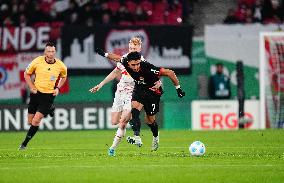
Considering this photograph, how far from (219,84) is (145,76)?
37.6 ft

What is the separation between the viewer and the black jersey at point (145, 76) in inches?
627

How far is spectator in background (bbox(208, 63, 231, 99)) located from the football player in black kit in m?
9.91

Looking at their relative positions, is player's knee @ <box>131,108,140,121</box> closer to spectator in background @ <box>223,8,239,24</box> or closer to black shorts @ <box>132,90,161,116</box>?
black shorts @ <box>132,90,161,116</box>

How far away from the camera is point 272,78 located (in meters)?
27.4

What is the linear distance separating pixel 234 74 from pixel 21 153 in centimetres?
1238

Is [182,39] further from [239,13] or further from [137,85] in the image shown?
[137,85]

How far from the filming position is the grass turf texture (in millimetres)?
11812

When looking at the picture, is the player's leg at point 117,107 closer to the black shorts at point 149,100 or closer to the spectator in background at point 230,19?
the black shorts at point 149,100

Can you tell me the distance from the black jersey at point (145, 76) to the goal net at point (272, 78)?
1042 centimetres

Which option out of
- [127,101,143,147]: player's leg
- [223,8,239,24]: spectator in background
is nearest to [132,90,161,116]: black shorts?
[127,101,143,147]: player's leg

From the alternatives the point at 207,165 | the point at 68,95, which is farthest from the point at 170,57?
the point at 207,165

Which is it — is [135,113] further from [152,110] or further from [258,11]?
[258,11]

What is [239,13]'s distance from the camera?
100 ft

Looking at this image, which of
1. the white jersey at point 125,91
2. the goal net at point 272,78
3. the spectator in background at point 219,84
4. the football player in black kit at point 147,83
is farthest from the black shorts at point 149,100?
the spectator in background at point 219,84
